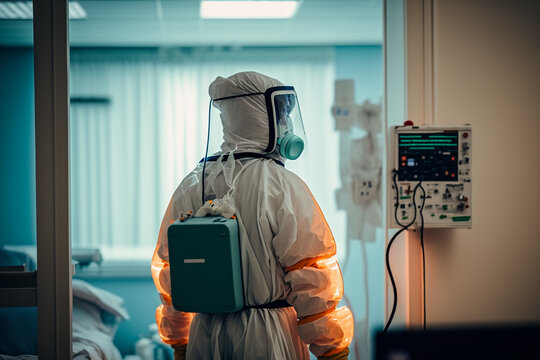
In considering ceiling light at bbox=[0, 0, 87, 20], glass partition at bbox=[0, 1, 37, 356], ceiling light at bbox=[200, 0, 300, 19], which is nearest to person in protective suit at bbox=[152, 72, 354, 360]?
glass partition at bbox=[0, 1, 37, 356]

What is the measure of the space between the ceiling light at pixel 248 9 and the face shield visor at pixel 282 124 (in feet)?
4.57

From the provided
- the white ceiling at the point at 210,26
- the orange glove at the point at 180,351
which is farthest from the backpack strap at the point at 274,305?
the white ceiling at the point at 210,26

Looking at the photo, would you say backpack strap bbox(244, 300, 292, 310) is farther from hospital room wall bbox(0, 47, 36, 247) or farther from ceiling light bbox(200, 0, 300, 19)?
ceiling light bbox(200, 0, 300, 19)

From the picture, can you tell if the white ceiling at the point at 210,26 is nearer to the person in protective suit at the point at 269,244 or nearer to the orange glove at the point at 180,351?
the person in protective suit at the point at 269,244

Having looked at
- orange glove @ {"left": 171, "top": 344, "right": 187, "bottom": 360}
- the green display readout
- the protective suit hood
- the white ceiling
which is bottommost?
orange glove @ {"left": 171, "top": 344, "right": 187, "bottom": 360}

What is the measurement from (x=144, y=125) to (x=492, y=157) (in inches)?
101

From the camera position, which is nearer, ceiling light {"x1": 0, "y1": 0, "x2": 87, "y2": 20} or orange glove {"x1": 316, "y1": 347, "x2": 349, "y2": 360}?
orange glove {"x1": 316, "y1": 347, "x2": 349, "y2": 360}

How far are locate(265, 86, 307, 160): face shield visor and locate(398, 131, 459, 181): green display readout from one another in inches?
15.4

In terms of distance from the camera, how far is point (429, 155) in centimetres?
164

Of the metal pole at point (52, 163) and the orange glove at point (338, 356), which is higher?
the metal pole at point (52, 163)

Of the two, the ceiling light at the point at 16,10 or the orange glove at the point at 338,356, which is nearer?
the orange glove at the point at 338,356

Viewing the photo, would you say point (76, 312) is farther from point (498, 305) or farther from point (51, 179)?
point (498, 305)

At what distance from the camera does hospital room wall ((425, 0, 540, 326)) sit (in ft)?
5.78

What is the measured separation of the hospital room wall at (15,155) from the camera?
1536 mm
